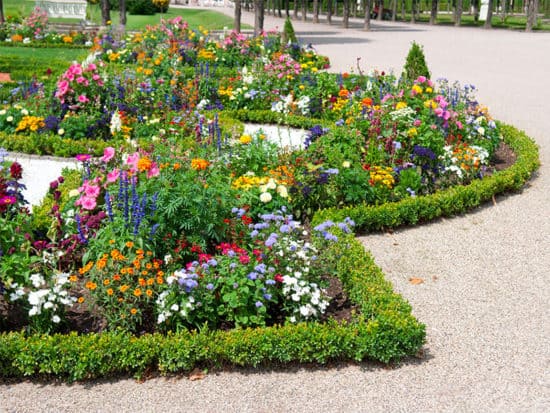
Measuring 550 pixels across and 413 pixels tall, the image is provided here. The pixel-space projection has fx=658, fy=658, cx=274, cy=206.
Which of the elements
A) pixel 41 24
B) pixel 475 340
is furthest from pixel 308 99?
pixel 41 24

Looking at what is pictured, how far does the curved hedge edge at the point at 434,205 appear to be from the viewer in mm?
6262

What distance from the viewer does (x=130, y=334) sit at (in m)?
4.15

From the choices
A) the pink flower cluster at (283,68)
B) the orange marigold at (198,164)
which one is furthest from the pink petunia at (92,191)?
the pink flower cluster at (283,68)

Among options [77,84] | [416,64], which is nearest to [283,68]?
[416,64]

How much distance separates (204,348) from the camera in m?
Answer: 4.11

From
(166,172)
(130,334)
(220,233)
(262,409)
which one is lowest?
(262,409)

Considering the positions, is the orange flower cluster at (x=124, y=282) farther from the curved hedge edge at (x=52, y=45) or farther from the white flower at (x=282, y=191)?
the curved hedge edge at (x=52, y=45)

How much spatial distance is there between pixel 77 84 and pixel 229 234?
485 cm

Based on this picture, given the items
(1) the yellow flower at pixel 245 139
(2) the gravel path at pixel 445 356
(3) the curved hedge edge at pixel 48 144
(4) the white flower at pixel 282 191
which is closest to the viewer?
(2) the gravel path at pixel 445 356

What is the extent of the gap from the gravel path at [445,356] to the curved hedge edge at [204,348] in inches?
3.8

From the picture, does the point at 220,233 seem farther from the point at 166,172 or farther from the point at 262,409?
the point at 262,409

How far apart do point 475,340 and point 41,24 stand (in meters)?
20.6

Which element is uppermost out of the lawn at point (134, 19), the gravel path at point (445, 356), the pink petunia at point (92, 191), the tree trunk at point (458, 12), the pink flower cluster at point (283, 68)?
the tree trunk at point (458, 12)

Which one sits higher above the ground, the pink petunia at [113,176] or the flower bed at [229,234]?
the pink petunia at [113,176]
